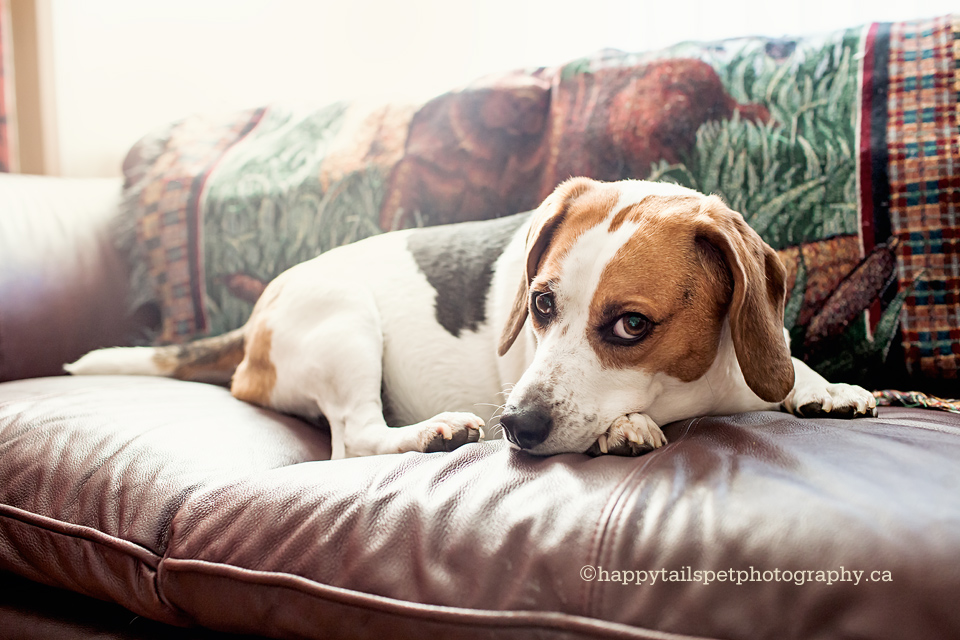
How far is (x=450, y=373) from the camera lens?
1723mm

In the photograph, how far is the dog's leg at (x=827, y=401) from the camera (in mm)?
1322

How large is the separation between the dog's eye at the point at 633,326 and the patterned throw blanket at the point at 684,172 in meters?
0.75

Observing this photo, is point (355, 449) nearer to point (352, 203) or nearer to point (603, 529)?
point (603, 529)

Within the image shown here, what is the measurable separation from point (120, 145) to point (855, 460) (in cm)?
384

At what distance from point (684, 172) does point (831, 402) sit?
810 millimetres

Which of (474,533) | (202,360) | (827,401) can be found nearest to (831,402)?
(827,401)

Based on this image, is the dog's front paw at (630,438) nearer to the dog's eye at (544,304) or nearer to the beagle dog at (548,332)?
the beagle dog at (548,332)

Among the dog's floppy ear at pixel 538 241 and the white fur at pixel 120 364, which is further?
the white fur at pixel 120 364

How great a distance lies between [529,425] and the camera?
45.6 inches

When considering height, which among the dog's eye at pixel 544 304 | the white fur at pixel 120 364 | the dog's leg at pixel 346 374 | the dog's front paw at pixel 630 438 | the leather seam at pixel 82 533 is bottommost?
the white fur at pixel 120 364

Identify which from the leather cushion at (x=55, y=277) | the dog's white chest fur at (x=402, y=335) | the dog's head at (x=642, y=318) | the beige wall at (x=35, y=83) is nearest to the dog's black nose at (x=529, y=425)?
the dog's head at (x=642, y=318)

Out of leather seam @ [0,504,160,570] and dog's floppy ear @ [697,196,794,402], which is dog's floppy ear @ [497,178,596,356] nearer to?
dog's floppy ear @ [697,196,794,402]

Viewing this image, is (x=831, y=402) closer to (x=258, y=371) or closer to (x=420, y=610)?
(x=420, y=610)

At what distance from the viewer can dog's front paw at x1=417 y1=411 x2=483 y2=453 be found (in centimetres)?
136
